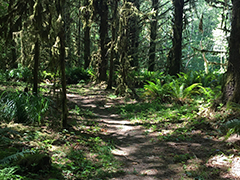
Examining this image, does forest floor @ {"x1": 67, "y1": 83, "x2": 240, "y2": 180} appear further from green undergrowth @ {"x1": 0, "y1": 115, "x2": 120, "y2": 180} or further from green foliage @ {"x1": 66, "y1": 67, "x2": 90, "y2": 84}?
green foliage @ {"x1": 66, "y1": 67, "x2": 90, "y2": 84}

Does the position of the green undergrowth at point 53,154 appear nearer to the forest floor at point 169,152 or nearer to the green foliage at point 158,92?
the forest floor at point 169,152

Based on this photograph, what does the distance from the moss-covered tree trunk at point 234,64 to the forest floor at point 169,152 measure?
3.27 ft

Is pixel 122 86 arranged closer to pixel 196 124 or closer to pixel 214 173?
pixel 196 124

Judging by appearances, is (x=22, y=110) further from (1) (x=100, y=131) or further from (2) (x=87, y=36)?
(2) (x=87, y=36)

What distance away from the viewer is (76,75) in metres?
14.3

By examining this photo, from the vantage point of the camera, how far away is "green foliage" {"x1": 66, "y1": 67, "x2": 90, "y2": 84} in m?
14.2

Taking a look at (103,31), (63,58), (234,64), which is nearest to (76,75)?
(103,31)

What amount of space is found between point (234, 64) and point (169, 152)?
2.88 meters

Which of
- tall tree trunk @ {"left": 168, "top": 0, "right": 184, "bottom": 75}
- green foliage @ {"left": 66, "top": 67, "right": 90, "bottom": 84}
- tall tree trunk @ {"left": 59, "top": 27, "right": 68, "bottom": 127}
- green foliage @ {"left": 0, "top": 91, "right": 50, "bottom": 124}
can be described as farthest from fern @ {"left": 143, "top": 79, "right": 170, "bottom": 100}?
green foliage @ {"left": 66, "top": 67, "right": 90, "bottom": 84}

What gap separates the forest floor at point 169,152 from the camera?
3.35 m

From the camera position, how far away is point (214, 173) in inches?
128

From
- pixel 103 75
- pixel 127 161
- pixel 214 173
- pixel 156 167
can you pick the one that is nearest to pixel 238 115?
pixel 214 173

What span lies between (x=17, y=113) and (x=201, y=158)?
3.97m

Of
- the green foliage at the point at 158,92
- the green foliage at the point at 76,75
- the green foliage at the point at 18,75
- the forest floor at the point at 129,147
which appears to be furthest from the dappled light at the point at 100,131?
the green foliage at the point at 76,75
